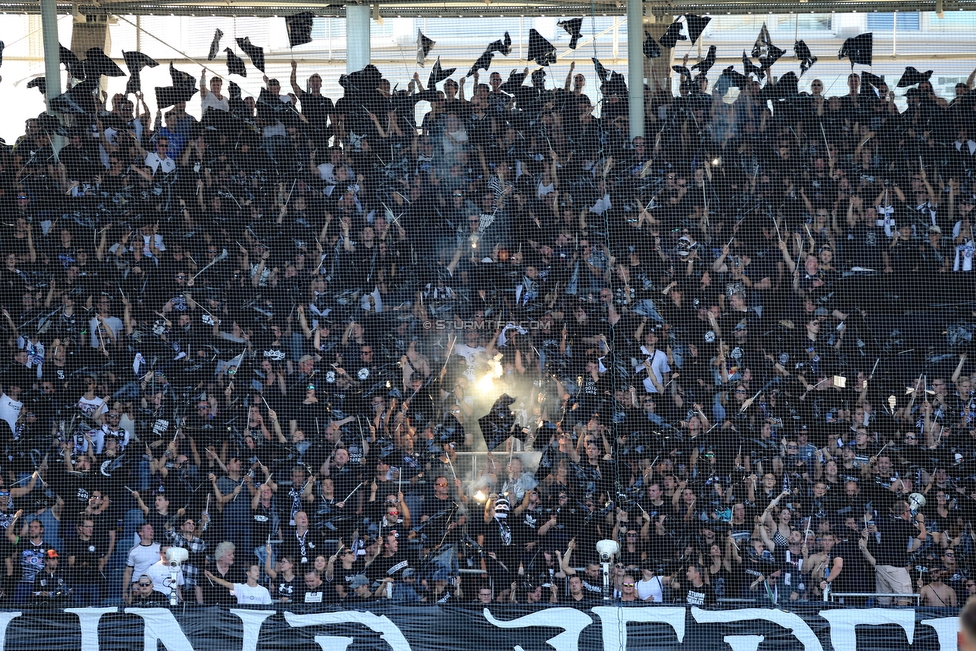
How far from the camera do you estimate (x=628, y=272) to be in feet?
36.2

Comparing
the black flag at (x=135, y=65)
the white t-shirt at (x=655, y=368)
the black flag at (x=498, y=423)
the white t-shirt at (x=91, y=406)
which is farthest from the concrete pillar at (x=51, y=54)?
the white t-shirt at (x=655, y=368)

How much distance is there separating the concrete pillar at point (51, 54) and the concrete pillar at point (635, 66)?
552 centimetres

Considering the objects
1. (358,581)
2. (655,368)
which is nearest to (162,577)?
(358,581)

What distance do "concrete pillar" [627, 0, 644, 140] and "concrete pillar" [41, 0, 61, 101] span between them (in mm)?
5518

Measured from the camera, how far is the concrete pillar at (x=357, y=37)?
11984 millimetres

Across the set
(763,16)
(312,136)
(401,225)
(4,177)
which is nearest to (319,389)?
(401,225)

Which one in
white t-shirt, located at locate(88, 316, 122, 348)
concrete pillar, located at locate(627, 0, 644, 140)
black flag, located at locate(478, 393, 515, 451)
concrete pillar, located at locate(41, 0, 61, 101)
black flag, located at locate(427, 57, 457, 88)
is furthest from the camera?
black flag, located at locate(427, 57, 457, 88)

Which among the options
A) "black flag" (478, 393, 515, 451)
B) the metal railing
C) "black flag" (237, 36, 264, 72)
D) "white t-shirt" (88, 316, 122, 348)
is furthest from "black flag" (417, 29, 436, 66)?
the metal railing

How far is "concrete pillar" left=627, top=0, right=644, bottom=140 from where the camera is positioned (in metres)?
11.5

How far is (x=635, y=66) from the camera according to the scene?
11484 mm

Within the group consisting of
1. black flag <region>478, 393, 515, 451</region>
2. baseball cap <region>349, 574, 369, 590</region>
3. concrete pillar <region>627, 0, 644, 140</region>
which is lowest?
baseball cap <region>349, 574, 369, 590</region>

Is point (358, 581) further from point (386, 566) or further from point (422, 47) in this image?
point (422, 47)

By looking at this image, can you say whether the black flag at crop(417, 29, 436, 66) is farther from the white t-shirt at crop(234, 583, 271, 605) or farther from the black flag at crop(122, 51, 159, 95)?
the white t-shirt at crop(234, 583, 271, 605)

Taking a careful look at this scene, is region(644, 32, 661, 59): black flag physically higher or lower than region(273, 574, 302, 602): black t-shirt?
higher
